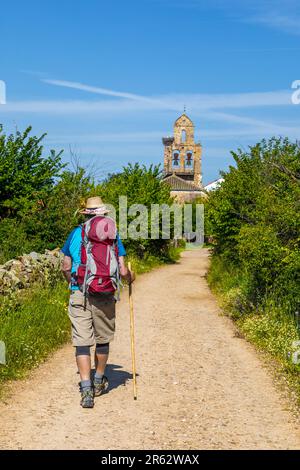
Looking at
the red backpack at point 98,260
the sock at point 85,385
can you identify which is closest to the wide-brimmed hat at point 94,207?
the red backpack at point 98,260

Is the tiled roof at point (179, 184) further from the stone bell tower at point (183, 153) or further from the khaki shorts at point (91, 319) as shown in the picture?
the khaki shorts at point (91, 319)

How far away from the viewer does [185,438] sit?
223 inches

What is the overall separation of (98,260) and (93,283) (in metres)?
0.25

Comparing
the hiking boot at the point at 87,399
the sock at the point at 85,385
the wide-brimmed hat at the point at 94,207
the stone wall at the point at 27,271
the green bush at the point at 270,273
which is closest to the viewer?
the hiking boot at the point at 87,399

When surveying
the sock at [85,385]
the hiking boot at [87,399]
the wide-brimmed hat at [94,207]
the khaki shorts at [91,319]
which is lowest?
the hiking boot at [87,399]

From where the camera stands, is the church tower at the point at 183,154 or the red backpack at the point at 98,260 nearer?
the red backpack at the point at 98,260

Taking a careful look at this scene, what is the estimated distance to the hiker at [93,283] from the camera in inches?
268

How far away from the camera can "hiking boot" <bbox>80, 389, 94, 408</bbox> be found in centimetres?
654

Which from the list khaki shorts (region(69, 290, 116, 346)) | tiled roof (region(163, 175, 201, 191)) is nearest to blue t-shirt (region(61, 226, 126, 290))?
khaki shorts (region(69, 290, 116, 346))

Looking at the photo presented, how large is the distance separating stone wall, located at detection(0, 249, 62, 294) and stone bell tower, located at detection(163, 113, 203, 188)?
2429 inches

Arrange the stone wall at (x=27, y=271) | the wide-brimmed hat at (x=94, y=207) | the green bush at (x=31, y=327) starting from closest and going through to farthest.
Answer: the wide-brimmed hat at (x=94, y=207) → the green bush at (x=31, y=327) → the stone wall at (x=27, y=271)

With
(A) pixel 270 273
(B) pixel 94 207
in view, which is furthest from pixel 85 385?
(A) pixel 270 273

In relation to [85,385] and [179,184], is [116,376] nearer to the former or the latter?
[85,385]
